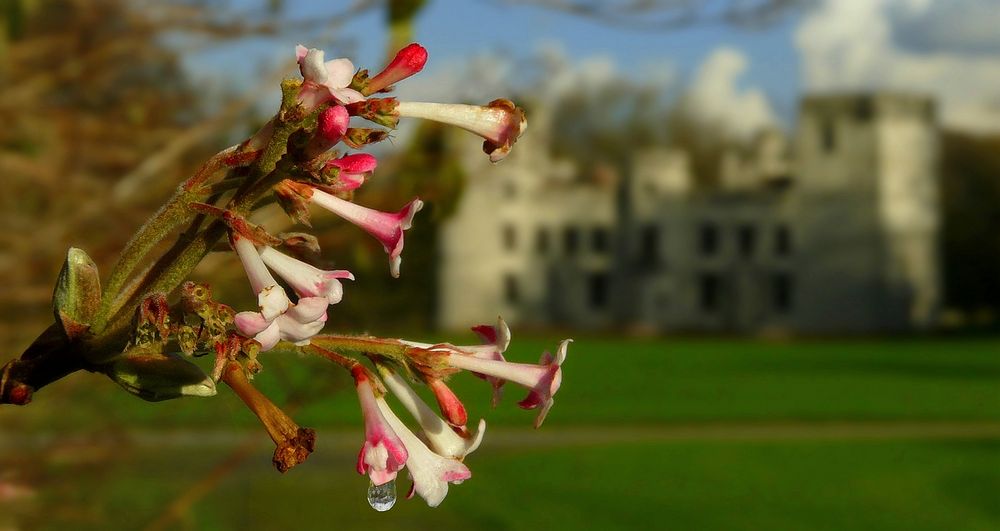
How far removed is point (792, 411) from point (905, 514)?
1574 cm

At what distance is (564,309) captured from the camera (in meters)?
84.9

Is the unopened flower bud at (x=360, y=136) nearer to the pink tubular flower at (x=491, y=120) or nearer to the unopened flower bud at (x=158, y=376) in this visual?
the pink tubular flower at (x=491, y=120)

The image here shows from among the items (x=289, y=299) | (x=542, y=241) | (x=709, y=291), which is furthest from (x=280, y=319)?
(x=709, y=291)

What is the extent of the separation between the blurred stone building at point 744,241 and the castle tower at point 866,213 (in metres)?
0.09

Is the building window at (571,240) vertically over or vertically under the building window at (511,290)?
over

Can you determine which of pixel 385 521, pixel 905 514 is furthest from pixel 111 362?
pixel 905 514

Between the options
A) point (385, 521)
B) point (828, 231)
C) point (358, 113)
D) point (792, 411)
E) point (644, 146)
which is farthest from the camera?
point (828, 231)

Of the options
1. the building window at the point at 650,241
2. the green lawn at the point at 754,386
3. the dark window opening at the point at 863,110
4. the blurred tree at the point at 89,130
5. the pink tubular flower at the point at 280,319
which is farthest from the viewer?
the building window at the point at 650,241

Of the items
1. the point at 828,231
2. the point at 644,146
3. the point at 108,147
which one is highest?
the point at 108,147

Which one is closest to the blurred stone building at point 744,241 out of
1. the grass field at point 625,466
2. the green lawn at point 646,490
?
the grass field at point 625,466

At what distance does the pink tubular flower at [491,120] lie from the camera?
94cm

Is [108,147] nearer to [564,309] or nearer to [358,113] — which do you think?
[358,113]

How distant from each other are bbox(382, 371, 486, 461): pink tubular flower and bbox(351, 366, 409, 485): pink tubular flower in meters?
0.02

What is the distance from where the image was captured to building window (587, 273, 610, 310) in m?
85.9
